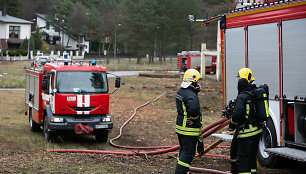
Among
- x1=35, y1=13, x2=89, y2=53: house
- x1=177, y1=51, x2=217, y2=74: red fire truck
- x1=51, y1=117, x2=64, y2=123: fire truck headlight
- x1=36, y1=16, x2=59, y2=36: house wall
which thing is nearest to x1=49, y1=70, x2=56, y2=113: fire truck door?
x1=51, y1=117, x2=64, y2=123: fire truck headlight

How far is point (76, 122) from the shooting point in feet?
37.4

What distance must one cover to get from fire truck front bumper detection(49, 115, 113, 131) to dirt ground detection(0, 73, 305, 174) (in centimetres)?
44

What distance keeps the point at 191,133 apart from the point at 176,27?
7025 centimetres

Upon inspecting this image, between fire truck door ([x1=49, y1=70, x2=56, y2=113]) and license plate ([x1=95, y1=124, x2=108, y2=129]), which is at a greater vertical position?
fire truck door ([x1=49, y1=70, x2=56, y2=113])

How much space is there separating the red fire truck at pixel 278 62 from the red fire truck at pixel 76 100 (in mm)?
4409

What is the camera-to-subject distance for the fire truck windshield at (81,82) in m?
11.7

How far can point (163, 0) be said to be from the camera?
7388 cm

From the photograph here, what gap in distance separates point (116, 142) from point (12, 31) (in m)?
76.3

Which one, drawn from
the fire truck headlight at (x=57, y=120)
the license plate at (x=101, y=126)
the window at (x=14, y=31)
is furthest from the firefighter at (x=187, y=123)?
the window at (x=14, y=31)

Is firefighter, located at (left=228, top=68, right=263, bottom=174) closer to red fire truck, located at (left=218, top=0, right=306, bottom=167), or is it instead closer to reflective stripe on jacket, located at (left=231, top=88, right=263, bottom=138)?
reflective stripe on jacket, located at (left=231, top=88, right=263, bottom=138)

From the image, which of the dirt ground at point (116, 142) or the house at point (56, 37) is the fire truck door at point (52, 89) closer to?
the dirt ground at point (116, 142)

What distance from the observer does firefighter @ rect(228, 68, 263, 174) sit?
20.9ft

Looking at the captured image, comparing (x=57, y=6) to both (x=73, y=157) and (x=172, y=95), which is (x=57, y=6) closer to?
(x=172, y=95)

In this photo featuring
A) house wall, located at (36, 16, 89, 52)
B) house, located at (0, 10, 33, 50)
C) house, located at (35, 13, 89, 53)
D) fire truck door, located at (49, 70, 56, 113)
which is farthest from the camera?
house wall, located at (36, 16, 89, 52)
